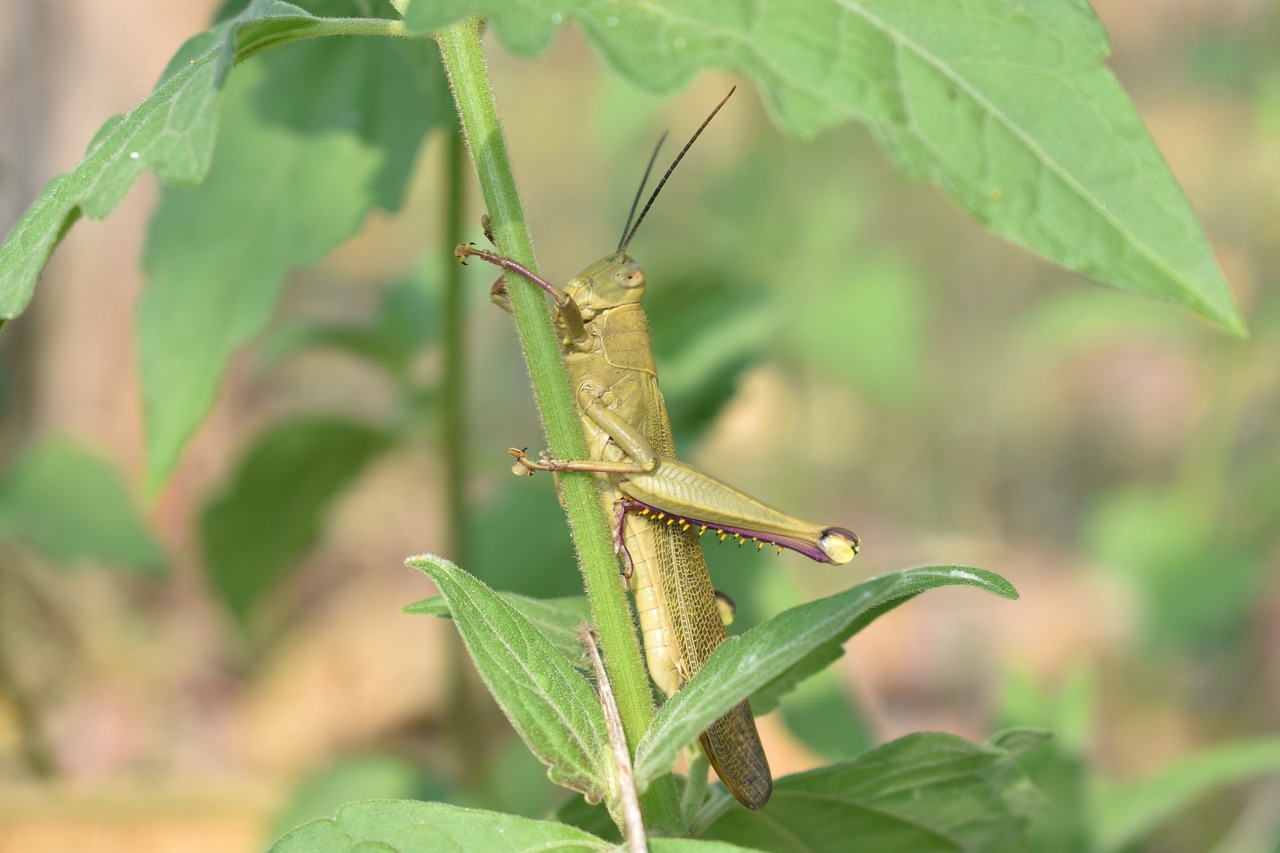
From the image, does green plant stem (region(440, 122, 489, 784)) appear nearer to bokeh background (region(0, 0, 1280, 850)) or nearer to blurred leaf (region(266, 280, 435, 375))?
bokeh background (region(0, 0, 1280, 850))

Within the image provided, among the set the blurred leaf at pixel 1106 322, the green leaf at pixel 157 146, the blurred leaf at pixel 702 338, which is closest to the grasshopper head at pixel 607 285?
the blurred leaf at pixel 702 338

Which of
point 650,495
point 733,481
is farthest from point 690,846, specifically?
point 733,481

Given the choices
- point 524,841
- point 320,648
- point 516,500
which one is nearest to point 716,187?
point 516,500

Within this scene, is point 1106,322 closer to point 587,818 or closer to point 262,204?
point 262,204

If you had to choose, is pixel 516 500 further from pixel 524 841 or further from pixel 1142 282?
pixel 1142 282

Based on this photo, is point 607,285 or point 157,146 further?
point 607,285

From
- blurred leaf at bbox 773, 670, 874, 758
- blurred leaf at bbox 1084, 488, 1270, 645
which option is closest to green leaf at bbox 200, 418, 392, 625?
blurred leaf at bbox 773, 670, 874, 758
